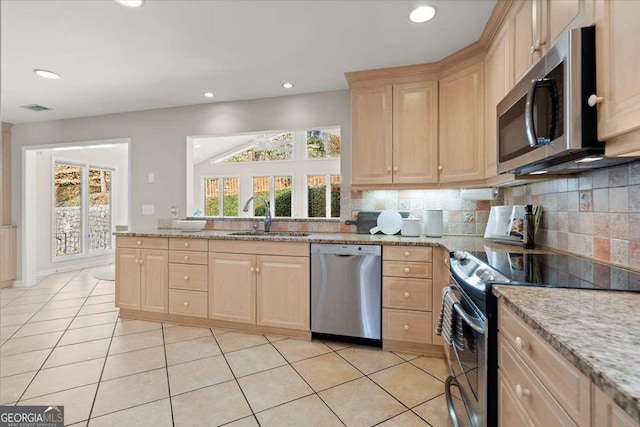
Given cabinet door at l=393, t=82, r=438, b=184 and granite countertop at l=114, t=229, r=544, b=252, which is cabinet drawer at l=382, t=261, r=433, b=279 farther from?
cabinet door at l=393, t=82, r=438, b=184

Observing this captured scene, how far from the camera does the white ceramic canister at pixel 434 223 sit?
256 centimetres

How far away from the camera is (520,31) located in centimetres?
162

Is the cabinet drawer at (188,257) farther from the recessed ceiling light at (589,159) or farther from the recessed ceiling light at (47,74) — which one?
the recessed ceiling light at (589,159)

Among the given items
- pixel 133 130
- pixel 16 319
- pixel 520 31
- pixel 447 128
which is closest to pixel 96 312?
pixel 16 319

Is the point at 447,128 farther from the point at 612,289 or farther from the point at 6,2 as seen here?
the point at 6,2

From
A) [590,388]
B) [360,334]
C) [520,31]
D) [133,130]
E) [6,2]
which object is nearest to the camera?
[590,388]

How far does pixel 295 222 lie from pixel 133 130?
2.35 metres

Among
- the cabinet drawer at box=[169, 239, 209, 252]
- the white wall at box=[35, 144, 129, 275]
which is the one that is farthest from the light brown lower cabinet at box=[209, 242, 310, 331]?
the white wall at box=[35, 144, 129, 275]

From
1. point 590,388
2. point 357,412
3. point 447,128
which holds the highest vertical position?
point 447,128

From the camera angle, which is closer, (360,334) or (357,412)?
(357,412)

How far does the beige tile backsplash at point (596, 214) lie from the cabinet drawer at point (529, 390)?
2.63 ft

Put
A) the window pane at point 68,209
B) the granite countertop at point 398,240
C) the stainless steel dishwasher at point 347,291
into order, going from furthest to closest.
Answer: the window pane at point 68,209 → the stainless steel dishwasher at point 347,291 → the granite countertop at point 398,240

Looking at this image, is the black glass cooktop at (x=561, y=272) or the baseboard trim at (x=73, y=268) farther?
the baseboard trim at (x=73, y=268)

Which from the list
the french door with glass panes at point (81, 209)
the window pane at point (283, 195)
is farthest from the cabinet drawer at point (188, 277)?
the window pane at point (283, 195)
